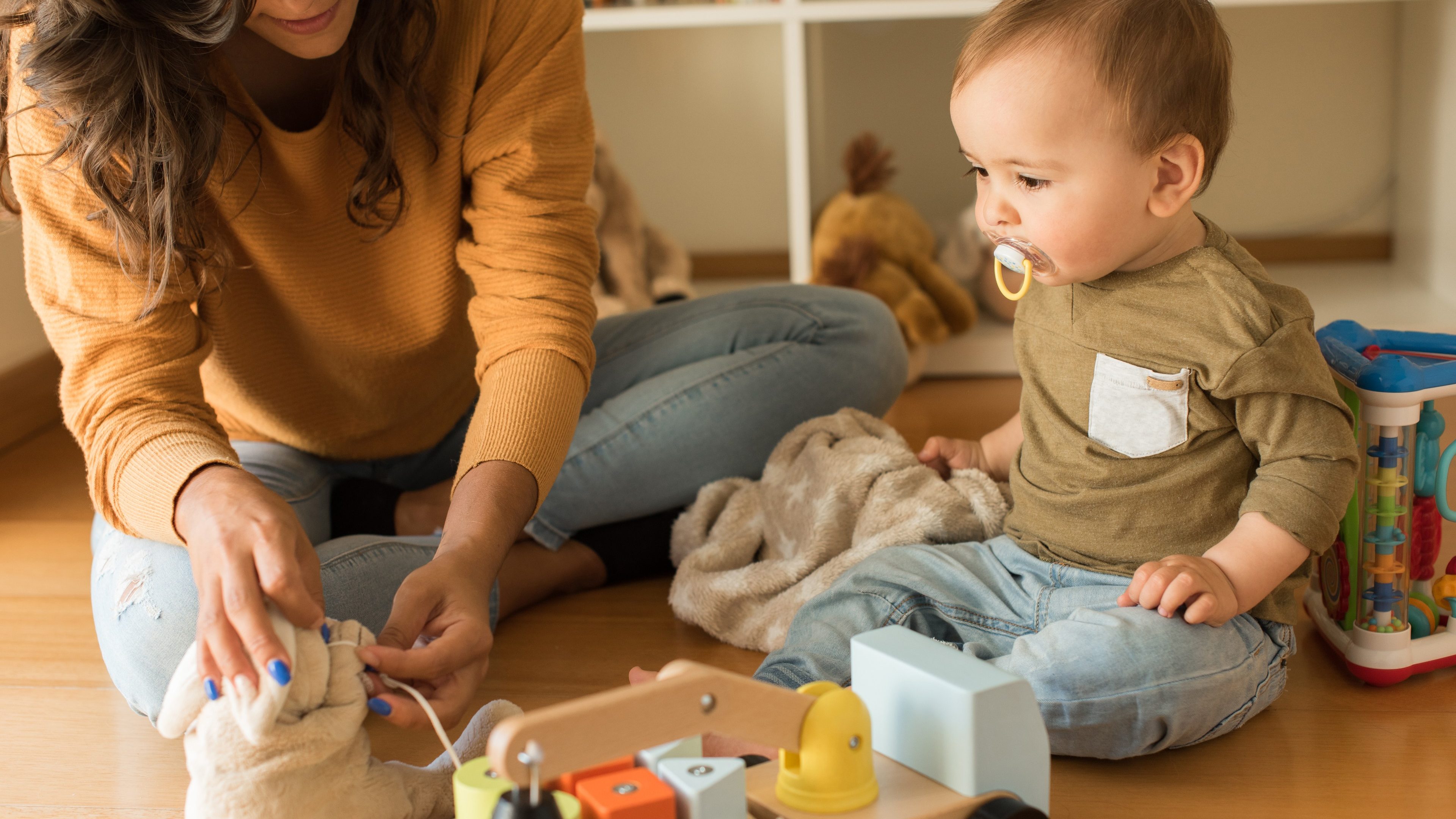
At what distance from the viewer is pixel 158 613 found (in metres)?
0.86

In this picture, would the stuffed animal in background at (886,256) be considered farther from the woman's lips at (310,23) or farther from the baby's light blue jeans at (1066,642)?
the woman's lips at (310,23)

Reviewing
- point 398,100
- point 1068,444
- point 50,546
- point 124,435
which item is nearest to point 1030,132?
point 1068,444

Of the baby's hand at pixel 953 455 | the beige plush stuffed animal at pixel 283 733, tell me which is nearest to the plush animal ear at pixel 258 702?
the beige plush stuffed animal at pixel 283 733

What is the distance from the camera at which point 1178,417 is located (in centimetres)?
86

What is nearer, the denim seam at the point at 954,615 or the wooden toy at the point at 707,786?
the wooden toy at the point at 707,786

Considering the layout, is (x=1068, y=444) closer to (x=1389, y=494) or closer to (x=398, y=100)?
(x=1389, y=494)

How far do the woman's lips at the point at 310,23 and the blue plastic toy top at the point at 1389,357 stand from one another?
747 mm

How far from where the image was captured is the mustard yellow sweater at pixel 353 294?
89cm

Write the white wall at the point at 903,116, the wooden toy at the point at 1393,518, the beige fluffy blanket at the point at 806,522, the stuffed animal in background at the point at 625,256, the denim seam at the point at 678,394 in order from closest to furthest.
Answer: the wooden toy at the point at 1393,518 < the beige fluffy blanket at the point at 806,522 < the denim seam at the point at 678,394 < the stuffed animal in background at the point at 625,256 < the white wall at the point at 903,116

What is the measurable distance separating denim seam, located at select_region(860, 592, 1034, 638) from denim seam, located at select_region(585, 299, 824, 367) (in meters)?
0.38

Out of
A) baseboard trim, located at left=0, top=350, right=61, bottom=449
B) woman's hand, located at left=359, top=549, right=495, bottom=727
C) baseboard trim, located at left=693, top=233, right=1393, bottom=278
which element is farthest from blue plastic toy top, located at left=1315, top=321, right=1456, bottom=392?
baseboard trim, located at left=0, top=350, right=61, bottom=449

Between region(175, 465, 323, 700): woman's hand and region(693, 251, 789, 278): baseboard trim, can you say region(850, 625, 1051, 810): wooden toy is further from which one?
region(693, 251, 789, 278): baseboard trim

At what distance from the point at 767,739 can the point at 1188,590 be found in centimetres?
32

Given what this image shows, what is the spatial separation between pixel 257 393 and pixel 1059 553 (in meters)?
0.69
